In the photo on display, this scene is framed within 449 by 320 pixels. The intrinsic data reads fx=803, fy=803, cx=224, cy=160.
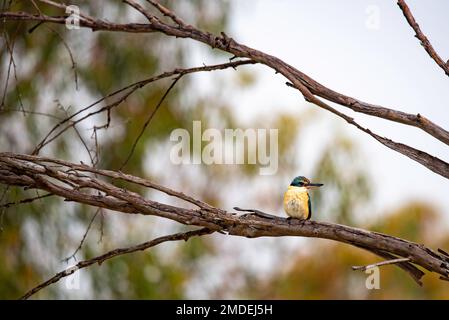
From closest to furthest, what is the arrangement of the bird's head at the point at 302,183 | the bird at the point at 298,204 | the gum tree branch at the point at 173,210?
the gum tree branch at the point at 173,210 < the bird at the point at 298,204 < the bird's head at the point at 302,183

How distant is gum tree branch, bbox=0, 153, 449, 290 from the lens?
2.06 meters

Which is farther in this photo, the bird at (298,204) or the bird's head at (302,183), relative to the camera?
the bird's head at (302,183)

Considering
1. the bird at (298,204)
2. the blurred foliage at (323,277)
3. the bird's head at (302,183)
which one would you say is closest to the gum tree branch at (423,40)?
the bird at (298,204)

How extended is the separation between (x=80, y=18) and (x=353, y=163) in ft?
22.7

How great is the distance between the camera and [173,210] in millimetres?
2084

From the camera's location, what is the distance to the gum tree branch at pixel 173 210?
2.06 m

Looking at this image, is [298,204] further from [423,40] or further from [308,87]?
[423,40]

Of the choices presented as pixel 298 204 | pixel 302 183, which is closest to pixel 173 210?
pixel 298 204

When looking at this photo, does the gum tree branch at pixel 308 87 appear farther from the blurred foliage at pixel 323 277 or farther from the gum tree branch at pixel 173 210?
the blurred foliage at pixel 323 277

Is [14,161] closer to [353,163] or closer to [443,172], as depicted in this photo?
[443,172]

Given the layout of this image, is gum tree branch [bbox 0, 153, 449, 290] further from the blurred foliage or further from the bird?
the blurred foliage

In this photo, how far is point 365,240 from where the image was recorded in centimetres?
215

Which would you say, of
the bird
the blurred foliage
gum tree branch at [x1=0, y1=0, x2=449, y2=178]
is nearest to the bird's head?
the bird
